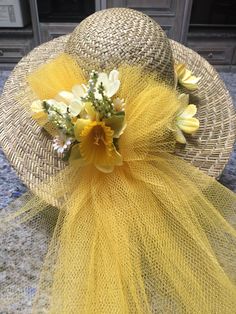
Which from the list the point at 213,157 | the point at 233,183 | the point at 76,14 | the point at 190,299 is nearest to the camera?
the point at 190,299

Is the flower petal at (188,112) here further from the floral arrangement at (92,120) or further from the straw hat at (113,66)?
the floral arrangement at (92,120)

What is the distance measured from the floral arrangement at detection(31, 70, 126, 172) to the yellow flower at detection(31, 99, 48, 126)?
7cm

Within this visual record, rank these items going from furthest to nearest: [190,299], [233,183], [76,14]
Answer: [76,14] → [233,183] → [190,299]

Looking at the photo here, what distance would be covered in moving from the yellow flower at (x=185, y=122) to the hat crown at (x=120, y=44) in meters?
0.05

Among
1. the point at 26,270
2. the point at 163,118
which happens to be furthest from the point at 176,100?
the point at 26,270

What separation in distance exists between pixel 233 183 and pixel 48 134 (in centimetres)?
46

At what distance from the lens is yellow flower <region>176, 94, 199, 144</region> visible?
1.88 feet

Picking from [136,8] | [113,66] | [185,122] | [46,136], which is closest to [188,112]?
[185,122]

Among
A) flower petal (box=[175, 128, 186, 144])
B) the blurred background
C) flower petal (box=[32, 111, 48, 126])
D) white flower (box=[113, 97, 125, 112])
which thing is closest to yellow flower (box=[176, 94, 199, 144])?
flower petal (box=[175, 128, 186, 144])

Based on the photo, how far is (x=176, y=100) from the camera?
1.82ft

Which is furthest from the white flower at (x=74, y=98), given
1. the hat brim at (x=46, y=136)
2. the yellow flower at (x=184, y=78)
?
the yellow flower at (x=184, y=78)

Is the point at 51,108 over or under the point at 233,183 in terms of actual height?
over

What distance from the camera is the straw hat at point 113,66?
0.55 m

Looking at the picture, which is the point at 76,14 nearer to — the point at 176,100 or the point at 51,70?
the point at 51,70
